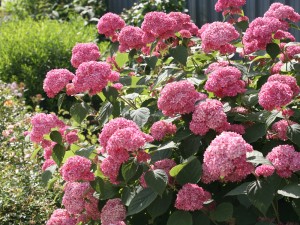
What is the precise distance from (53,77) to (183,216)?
3.09ft

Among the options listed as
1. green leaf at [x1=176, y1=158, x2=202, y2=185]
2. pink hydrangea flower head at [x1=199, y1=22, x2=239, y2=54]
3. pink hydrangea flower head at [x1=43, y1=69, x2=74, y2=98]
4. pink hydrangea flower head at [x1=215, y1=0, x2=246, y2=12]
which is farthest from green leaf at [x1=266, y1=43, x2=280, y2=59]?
pink hydrangea flower head at [x1=43, y1=69, x2=74, y2=98]

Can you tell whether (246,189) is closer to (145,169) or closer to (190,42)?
(145,169)

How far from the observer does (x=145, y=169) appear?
229 centimetres

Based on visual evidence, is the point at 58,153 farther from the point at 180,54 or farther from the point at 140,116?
the point at 180,54

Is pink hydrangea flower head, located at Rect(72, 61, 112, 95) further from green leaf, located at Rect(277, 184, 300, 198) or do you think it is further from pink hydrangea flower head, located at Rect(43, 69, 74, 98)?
green leaf, located at Rect(277, 184, 300, 198)

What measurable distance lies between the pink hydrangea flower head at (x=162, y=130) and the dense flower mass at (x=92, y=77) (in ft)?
0.94

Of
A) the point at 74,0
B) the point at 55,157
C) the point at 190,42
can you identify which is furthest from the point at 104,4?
the point at 55,157

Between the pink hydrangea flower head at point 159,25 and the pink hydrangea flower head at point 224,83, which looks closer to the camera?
the pink hydrangea flower head at point 224,83

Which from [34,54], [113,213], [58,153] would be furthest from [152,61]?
[34,54]

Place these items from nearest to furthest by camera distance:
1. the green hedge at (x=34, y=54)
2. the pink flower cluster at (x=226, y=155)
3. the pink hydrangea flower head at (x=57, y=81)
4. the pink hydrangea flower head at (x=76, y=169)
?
the pink flower cluster at (x=226, y=155), the pink hydrangea flower head at (x=76, y=169), the pink hydrangea flower head at (x=57, y=81), the green hedge at (x=34, y=54)

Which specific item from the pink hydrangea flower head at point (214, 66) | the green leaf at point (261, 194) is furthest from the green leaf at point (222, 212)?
the pink hydrangea flower head at point (214, 66)

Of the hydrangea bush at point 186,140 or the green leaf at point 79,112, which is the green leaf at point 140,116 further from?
the green leaf at point 79,112

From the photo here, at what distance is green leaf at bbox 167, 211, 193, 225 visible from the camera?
2143 millimetres

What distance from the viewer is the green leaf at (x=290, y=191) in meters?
2.02
